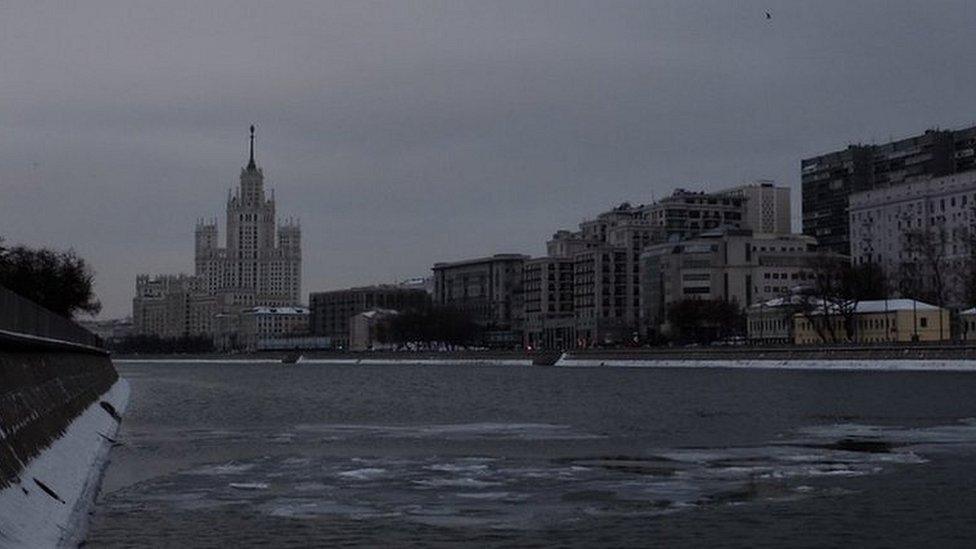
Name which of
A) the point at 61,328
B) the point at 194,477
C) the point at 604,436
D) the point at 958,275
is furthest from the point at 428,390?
the point at 958,275

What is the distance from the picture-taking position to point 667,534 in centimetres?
2128

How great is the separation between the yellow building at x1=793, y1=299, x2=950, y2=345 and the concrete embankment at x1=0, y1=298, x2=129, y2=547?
126 meters

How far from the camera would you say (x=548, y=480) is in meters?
29.1

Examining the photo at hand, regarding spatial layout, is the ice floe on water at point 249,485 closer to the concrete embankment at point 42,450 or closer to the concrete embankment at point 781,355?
the concrete embankment at point 42,450

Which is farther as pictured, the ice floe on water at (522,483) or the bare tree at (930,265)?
the bare tree at (930,265)

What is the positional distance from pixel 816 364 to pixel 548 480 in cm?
11594

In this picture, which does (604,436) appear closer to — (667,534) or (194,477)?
(194,477)

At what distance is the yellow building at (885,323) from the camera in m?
159

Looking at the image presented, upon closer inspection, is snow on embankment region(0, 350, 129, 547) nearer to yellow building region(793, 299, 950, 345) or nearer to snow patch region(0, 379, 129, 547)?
snow patch region(0, 379, 129, 547)

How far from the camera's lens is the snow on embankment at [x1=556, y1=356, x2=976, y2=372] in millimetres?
121375

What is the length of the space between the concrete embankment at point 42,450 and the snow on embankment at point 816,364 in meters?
94.5

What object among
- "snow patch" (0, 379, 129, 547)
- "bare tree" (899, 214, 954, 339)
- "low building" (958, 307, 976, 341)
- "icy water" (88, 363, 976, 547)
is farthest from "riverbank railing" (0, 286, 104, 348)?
"bare tree" (899, 214, 954, 339)

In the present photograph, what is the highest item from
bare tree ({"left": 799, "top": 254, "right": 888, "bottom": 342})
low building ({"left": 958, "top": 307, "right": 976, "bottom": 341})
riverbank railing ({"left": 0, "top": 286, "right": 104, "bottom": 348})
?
bare tree ({"left": 799, "top": 254, "right": 888, "bottom": 342})

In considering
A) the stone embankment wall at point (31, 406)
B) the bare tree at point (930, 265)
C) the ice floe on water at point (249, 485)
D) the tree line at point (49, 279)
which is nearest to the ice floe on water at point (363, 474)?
the ice floe on water at point (249, 485)
